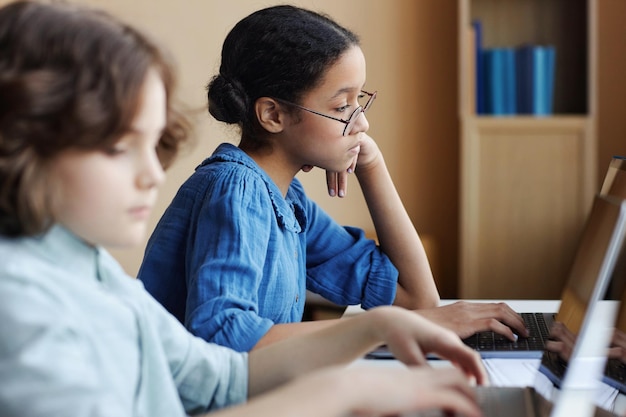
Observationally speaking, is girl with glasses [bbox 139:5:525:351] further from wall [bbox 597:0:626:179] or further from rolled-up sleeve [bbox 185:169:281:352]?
wall [bbox 597:0:626:179]

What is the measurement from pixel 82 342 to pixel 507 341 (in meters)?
0.79

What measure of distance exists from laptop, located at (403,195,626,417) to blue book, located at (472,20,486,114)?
7.47ft

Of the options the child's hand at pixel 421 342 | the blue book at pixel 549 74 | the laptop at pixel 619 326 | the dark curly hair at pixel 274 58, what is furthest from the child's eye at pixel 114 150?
the blue book at pixel 549 74

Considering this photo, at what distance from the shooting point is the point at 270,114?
1508 millimetres

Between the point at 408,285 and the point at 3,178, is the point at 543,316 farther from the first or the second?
the point at 3,178

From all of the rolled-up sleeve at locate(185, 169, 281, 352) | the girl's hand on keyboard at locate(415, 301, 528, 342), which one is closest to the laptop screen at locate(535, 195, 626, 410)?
the girl's hand on keyboard at locate(415, 301, 528, 342)

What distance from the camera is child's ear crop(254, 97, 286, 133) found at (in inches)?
59.2

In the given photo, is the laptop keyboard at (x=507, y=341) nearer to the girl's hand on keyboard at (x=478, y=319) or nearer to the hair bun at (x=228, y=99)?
the girl's hand on keyboard at (x=478, y=319)

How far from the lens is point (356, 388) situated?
2.46 feet

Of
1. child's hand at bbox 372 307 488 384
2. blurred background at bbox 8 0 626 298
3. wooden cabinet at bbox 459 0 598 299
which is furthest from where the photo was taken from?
blurred background at bbox 8 0 626 298

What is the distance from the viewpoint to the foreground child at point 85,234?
2.22 ft

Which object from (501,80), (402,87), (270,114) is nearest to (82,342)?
(270,114)

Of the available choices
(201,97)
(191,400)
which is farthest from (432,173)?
(191,400)

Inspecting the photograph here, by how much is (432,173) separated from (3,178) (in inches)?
117
